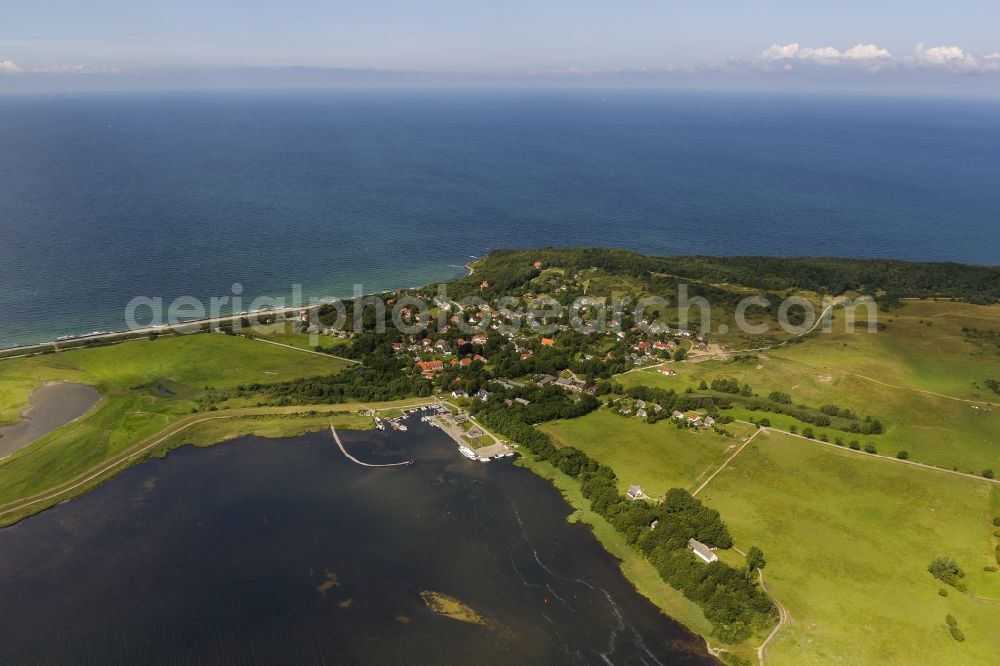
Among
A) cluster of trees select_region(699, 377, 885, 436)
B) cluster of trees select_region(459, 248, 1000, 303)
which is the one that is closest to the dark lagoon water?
cluster of trees select_region(699, 377, 885, 436)

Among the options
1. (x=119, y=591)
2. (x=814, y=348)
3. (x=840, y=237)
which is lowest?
(x=119, y=591)

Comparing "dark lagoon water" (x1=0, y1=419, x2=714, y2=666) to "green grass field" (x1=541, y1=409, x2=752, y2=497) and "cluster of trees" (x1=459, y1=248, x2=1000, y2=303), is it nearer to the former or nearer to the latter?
"green grass field" (x1=541, y1=409, x2=752, y2=497)

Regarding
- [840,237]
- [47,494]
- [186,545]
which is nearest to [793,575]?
[186,545]

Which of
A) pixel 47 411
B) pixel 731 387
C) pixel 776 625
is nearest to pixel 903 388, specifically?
pixel 731 387

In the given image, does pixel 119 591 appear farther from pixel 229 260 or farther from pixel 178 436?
pixel 229 260

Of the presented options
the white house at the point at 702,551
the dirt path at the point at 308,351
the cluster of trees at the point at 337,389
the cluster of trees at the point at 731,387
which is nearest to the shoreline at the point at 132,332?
the dirt path at the point at 308,351
